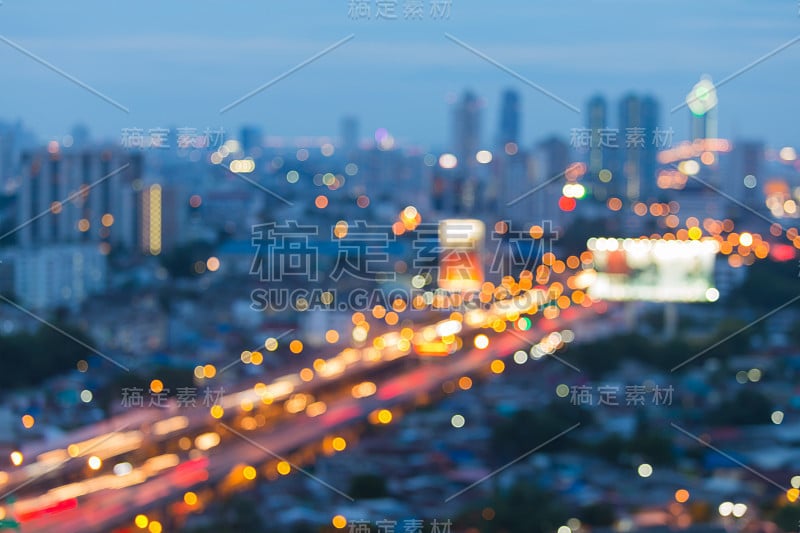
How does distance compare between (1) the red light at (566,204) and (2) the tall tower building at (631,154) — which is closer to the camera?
(2) the tall tower building at (631,154)

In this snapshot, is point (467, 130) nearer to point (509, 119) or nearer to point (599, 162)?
point (509, 119)

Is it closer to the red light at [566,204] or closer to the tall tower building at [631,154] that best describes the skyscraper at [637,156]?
the tall tower building at [631,154]

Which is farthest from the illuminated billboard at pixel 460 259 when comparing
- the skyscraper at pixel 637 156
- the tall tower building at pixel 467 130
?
the tall tower building at pixel 467 130

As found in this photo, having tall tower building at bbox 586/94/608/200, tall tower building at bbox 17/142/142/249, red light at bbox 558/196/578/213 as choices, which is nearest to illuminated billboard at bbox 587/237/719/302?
red light at bbox 558/196/578/213

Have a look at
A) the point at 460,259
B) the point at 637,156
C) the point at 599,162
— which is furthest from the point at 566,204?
the point at 460,259

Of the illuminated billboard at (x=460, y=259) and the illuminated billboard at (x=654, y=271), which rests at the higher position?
the illuminated billboard at (x=460, y=259)

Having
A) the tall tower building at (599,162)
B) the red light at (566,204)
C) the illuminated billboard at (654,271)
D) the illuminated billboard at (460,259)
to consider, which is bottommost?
the illuminated billboard at (654,271)
